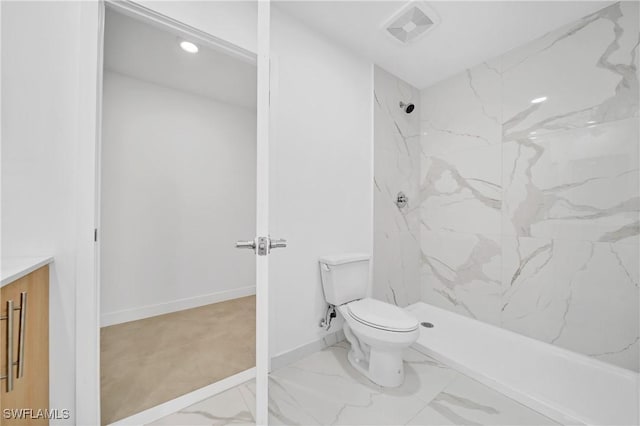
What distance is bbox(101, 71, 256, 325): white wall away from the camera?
2.22 metres

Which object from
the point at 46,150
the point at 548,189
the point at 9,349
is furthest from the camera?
the point at 548,189

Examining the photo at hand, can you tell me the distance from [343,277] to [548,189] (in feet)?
5.44

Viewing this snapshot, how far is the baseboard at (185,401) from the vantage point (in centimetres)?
117

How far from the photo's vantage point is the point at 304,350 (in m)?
1.69

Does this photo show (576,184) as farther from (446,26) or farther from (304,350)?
(304,350)

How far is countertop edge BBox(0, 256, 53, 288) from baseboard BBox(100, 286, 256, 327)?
161 centimetres

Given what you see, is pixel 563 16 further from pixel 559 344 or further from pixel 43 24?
pixel 43 24

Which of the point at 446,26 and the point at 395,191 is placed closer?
the point at 446,26

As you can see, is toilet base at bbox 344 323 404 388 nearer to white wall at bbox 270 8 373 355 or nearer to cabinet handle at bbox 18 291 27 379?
white wall at bbox 270 8 373 355

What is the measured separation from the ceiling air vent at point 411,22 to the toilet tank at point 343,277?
1.68 metres

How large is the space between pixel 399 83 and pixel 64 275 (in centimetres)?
276

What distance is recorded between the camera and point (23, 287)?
2.71ft

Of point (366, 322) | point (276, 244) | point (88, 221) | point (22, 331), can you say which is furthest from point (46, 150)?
point (366, 322)

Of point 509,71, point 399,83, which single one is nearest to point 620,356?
point 509,71
